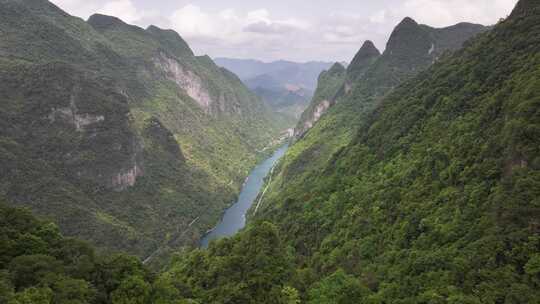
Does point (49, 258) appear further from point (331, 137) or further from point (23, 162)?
point (331, 137)

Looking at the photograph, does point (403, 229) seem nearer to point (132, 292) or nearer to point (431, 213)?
point (431, 213)

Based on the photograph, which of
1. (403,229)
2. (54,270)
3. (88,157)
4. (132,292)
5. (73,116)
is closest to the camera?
(54,270)

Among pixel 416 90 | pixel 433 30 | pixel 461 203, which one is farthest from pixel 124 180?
pixel 433 30

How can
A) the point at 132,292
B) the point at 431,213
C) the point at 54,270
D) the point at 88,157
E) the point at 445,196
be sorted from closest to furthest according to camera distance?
the point at 54,270 → the point at 132,292 → the point at 431,213 → the point at 445,196 → the point at 88,157

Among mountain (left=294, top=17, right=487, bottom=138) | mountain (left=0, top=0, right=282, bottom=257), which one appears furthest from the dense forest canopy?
mountain (left=294, top=17, right=487, bottom=138)

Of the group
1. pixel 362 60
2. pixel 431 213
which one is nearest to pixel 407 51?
pixel 362 60

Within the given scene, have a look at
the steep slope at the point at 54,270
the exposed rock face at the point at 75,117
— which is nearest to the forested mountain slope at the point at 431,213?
the steep slope at the point at 54,270

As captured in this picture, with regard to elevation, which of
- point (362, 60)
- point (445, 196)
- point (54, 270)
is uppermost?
point (362, 60)

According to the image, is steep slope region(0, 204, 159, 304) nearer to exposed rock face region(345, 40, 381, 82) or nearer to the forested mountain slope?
the forested mountain slope
